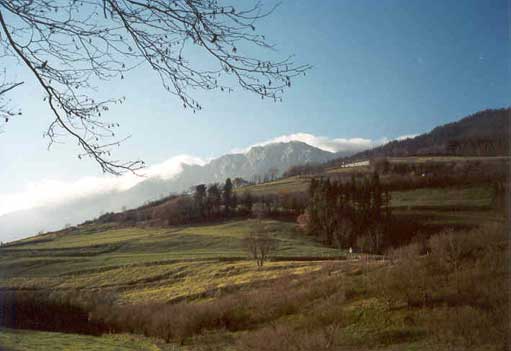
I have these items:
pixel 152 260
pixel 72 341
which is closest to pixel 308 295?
A: pixel 72 341

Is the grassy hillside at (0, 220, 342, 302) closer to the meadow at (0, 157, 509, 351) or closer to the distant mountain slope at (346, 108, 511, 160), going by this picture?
the meadow at (0, 157, 509, 351)

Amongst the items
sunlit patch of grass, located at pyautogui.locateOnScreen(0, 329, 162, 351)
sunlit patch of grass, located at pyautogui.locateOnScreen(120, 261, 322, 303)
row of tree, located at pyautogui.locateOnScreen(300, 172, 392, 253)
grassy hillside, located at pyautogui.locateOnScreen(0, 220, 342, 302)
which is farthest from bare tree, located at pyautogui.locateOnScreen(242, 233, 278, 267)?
sunlit patch of grass, located at pyautogui.locateOnScreen(0, 329, 162, 351)

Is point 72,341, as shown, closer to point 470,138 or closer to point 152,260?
point 470,138

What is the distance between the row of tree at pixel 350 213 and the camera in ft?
99.0

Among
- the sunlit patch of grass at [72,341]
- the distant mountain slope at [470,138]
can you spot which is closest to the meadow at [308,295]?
the sunlit patch of grass at [72,341]

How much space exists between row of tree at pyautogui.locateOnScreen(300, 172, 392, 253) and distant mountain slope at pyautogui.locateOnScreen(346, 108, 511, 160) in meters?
4.71

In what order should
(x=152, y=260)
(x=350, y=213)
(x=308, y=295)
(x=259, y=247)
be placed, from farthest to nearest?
1. (x=152, y=260)
2. (x=259, y=247)
3. (x=350, y=213)
4. (x=308, y=295)

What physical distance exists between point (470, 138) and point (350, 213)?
20328mm

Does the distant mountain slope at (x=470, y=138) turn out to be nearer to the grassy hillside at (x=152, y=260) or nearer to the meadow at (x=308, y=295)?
the meadow at (x=308, y=295)

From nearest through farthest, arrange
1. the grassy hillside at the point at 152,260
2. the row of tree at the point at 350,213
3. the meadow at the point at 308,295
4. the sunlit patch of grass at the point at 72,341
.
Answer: the meadow at the point at 308,295 → the sunlit patch of grass at the point at 72,341 → the row of tree at the point at 350,213 → the grassy hillside at the point at 152,260

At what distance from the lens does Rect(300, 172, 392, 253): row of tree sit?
30172 millimetres

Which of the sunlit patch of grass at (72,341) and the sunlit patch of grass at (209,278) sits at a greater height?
the sunlit patch of grass at (72,341)

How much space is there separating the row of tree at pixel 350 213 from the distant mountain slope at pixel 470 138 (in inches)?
185

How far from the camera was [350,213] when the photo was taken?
36.8 m
